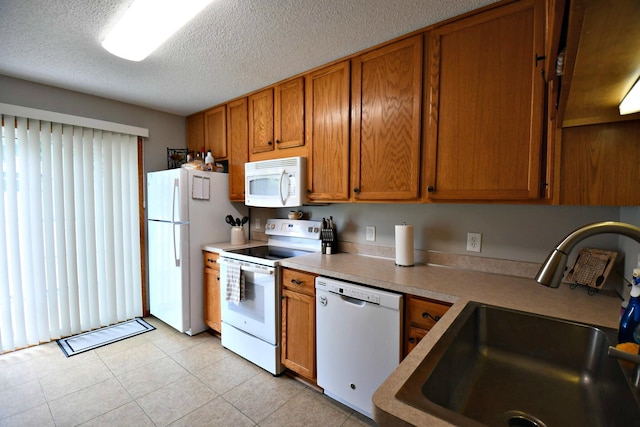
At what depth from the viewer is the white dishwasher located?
5.09 ft

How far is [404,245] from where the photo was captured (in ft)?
6.35

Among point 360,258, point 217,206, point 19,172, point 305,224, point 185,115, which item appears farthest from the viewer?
point 185,115

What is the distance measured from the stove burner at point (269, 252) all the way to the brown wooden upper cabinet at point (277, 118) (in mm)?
854

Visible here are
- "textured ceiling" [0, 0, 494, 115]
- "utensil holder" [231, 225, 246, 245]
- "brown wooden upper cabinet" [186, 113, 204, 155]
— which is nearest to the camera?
"textured ceiling" [0, 0, 494, 115]

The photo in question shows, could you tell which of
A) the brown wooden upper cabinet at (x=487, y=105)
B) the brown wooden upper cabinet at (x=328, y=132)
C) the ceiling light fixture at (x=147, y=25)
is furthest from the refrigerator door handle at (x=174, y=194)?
the brown wooden upper cabinet at (x=487, y=105)

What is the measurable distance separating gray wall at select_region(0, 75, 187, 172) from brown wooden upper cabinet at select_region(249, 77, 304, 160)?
49.8 inches

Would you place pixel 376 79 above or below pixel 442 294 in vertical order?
above

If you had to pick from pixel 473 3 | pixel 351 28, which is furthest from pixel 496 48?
pixel 351 28

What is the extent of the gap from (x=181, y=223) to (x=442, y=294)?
226cm

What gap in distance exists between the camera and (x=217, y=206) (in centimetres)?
293

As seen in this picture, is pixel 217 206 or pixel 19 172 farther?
pixel 217 206

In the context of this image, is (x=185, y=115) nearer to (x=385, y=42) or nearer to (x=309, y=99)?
(x=309, y=99)

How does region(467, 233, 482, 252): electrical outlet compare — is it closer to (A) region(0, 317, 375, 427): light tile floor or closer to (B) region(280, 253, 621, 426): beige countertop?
(B) region(280, 253, 621, 426): beige countertop

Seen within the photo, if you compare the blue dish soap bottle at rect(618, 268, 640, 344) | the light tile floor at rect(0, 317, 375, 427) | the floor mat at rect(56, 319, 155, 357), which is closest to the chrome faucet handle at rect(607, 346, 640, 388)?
the blue dish soap bottle at rect(618, 268, 640, 344)
